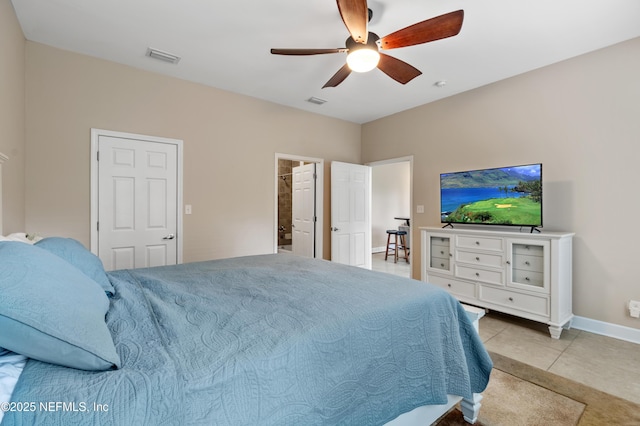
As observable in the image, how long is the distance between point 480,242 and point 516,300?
69cm

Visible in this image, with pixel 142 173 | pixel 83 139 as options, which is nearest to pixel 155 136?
pixel 142 173

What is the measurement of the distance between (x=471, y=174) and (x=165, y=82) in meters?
3.88

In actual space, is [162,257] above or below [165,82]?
below

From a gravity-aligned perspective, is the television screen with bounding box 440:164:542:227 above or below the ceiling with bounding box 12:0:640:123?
below

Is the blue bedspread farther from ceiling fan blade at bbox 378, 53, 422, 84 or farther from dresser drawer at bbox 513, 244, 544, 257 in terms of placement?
dresser drawer at bbox 513, 244, 544, 257

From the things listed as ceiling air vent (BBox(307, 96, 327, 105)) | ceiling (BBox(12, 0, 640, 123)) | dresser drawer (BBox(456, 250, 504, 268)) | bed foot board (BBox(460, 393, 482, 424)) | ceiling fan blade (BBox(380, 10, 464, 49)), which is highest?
ceiling air vent (BBox(307, 96, 327, 105))

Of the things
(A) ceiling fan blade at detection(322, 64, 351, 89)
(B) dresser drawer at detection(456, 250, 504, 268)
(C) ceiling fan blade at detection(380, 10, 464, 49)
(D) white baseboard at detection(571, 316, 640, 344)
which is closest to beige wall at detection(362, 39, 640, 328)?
(D) white baseboard at detection(571, 316, 640, 344)

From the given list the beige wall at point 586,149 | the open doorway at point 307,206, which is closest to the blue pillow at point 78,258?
the open doorway at point 307,206

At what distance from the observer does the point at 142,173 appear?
338 cm

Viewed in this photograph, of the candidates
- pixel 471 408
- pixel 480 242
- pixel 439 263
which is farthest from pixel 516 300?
pixel 471 408

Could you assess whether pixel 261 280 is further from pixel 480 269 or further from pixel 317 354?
pixel 480 269

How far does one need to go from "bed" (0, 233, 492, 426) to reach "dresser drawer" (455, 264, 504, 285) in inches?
74.8

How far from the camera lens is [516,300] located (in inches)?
123

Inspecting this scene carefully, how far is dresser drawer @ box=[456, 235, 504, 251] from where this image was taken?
10.6 ft
